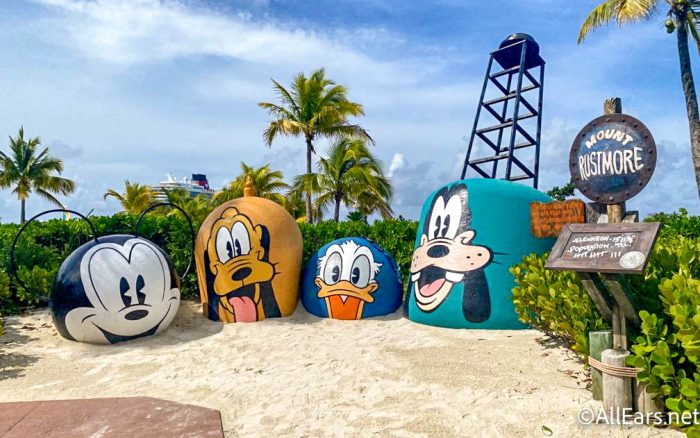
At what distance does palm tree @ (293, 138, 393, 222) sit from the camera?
21.5 m

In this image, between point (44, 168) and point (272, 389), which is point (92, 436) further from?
point (44, 168)

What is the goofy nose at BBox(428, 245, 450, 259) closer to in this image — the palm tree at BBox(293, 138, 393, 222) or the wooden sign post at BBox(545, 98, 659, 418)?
the wooden sign post at BBox(545, 98, 659, 418)

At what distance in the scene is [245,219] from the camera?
23.7 feet

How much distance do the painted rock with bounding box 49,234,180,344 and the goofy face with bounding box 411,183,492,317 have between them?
3510 millimetres

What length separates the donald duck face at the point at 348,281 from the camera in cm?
721

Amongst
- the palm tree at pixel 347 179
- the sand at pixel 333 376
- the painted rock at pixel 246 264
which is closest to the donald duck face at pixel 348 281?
the sand at pixel 333 376

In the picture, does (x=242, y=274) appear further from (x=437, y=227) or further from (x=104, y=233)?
(x=104, y=233)

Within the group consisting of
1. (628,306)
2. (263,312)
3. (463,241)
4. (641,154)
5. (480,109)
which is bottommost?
(263,312)

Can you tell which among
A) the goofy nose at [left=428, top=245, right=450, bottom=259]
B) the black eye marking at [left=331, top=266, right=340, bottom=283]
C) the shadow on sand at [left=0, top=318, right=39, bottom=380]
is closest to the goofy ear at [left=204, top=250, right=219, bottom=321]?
the black eye marking at [left=331, top=266, right=340, bottom=283]

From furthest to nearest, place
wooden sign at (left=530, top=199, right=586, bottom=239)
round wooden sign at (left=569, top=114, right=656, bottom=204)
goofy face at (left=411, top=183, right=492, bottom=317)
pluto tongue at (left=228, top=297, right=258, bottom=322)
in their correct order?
pluto tongue at (left=228, top=297, right=258, bottom=322) → goofy face at (left=411, top=183, right=492, bottom=317) → wooden sign at (left=530, top=199, right=586, bottom=239) → round wooden sign at (left=569, top=114, right=656, bottom=204)

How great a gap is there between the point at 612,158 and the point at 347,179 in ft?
58.5

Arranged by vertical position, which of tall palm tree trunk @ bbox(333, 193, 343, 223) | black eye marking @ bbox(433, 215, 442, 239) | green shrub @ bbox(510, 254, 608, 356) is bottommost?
green shrub @ bbox(510, 254, 608, 356)

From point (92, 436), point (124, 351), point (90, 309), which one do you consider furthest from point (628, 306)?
point (90, 309)

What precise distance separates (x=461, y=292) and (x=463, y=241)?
70 centimetres
